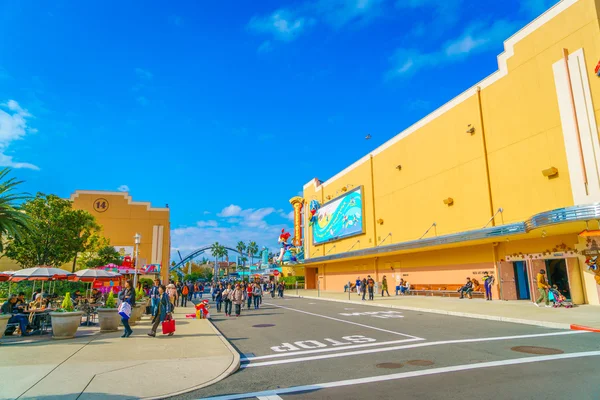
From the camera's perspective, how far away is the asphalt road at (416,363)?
21.2 feet

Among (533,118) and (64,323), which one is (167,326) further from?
(533,118)

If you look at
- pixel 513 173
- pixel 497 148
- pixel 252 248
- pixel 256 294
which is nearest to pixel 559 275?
pixel 513 173

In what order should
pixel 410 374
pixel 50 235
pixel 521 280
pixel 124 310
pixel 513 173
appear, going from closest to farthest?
pixel 410 374
pixel 124 310
pixel 513 173
pixel 521 280
pixel 50 235

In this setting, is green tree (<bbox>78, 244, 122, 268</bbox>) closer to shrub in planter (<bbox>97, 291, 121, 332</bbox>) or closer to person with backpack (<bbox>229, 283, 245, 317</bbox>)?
person with backpack (<bbox>229, 283, 245, 317</bbox>)

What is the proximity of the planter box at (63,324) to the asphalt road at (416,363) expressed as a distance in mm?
4993

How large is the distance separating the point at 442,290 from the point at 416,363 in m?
22.7

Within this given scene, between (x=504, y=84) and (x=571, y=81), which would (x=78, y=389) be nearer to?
(x=571, y=81)

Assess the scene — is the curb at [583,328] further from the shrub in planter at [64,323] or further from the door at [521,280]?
the shrub in planter at [64,323]

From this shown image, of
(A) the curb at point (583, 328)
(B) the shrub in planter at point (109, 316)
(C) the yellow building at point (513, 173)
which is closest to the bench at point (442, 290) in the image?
(C) the yellow building at point (513, 173)

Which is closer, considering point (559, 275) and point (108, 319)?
point (108, 319)

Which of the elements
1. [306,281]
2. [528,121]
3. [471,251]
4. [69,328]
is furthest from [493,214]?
[306,281]

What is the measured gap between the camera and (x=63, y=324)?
12312 millimetres

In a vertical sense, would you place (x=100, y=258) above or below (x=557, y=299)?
above

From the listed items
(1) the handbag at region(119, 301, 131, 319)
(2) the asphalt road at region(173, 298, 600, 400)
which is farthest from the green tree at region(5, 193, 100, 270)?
(2) the asphalt road at region(173, 298, 600, 400)
